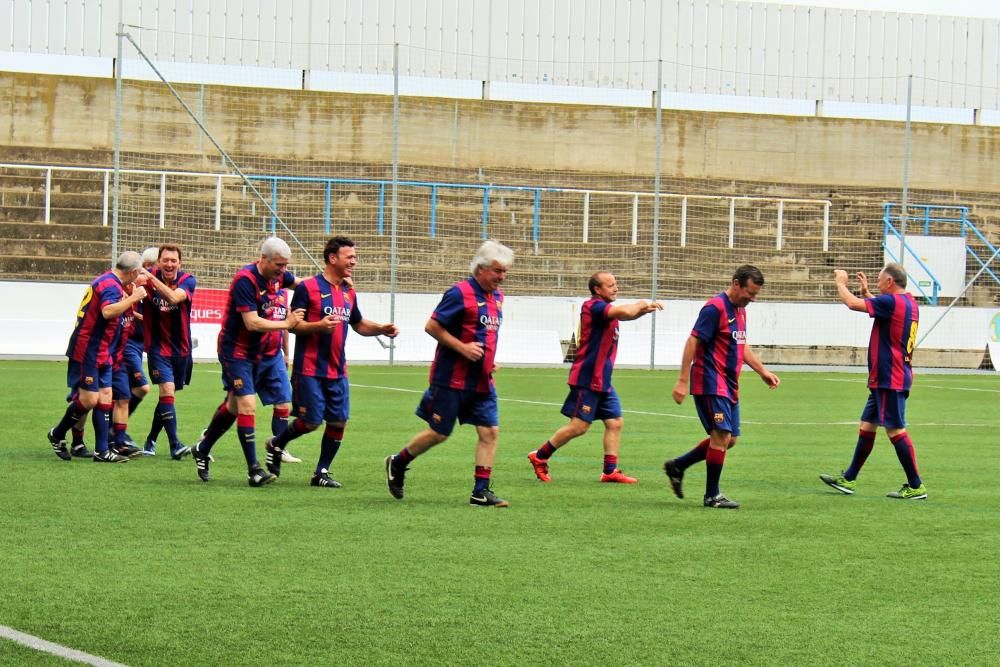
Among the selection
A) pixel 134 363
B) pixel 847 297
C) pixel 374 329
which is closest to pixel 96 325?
pixel 134 363

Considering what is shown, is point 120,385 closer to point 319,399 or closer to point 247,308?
point 247,308

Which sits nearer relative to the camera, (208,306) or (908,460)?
(908,460)

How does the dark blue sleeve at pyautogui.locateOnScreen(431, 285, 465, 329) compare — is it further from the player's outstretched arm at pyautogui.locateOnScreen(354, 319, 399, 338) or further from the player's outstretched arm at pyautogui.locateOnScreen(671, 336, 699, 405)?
the player's outstretched arm at pyautogui.locateOnScreen(671, 336, 699, 405)

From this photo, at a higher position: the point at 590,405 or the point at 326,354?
the point at 326,354

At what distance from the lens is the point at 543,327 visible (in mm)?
28266

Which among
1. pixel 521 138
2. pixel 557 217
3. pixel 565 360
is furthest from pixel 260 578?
pixel 521 138

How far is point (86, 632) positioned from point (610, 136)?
30241mm

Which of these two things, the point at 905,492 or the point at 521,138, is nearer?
the point at 905,492

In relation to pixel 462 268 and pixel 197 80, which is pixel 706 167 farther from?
pixel 197 80

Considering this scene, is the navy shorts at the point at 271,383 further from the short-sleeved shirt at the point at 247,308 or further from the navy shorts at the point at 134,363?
the navy shorts at the point at 134,363

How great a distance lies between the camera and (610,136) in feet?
116

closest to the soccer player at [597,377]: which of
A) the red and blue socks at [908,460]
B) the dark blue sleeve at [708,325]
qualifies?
the dark blue sleeve at [708,325]

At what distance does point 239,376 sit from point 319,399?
602 mm

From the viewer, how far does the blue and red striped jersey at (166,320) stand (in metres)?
12.6
